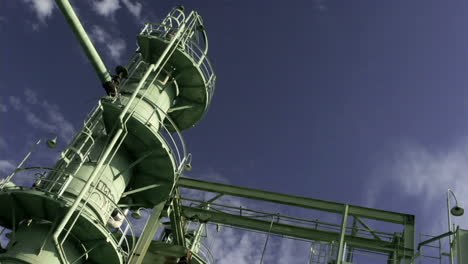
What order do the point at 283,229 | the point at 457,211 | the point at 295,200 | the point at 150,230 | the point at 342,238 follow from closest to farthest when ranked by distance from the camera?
the point at 457,211, the point at 342,238, the point at 150,230, the point at 283,229, the point at 295,200

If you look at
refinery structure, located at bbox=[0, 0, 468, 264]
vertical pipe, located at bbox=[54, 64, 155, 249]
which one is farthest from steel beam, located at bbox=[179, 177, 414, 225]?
vertical pipe, located at bbox=[54, 64, 155, 249]

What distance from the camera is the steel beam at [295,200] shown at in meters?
18.0

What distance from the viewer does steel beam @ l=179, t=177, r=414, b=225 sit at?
1798 cm

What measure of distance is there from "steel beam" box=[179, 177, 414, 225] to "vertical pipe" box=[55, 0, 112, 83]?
5.45 meters

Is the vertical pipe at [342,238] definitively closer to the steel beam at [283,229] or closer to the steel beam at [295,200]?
the steel beam at [295,200]

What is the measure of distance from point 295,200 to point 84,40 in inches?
407

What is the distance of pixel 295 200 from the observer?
61.8 ft

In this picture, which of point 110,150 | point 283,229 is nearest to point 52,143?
point 110,150

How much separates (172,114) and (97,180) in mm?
5830

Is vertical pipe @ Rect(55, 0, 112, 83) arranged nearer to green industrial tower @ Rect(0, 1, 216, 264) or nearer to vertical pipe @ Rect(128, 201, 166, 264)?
green industrial tower @ Rect(0, 1, 216, 264)

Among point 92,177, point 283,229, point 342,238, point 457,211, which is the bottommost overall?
point 92,177

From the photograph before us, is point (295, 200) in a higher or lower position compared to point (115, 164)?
higher

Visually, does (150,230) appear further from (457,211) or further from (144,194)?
(457,211)

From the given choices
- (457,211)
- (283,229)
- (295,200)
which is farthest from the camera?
(295,200)
